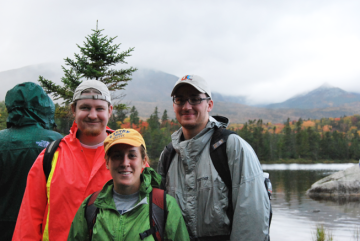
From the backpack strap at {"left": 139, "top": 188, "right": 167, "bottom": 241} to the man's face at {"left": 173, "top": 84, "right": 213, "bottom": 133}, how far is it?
81 cm

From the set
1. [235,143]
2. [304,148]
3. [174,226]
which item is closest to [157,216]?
[174,226]

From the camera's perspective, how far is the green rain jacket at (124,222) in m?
2.36

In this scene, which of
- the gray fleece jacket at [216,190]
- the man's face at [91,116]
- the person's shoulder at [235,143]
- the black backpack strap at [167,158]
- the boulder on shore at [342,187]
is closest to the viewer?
the gray fleece jacket at [216,190]

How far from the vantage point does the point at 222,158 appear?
2.77 m

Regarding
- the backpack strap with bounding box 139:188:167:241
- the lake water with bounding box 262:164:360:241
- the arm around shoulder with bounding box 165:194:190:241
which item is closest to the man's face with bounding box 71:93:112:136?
the backpack strap with bounding box 139:188:167:241

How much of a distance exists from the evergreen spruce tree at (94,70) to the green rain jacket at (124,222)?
21085 millimetres

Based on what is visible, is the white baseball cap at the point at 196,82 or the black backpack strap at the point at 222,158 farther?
the white baseball cap at the point at 196,82

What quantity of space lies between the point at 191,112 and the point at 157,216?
1.10m

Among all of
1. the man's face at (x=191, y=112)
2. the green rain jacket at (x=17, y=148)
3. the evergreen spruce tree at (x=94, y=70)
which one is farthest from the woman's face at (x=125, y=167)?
the evergreen spruce tree at (x=94, y=70)

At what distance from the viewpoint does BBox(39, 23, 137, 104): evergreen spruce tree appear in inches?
906

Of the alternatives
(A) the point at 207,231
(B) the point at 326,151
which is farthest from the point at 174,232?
(B) the point at 326,151

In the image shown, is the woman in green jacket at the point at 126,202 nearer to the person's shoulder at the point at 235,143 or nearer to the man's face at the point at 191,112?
the man's face at the point at 191,112

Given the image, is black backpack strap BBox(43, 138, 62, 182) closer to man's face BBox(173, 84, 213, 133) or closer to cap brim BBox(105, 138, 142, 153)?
cap brim BBox(105, 138, 142, 153)

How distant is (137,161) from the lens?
2.63 meters
